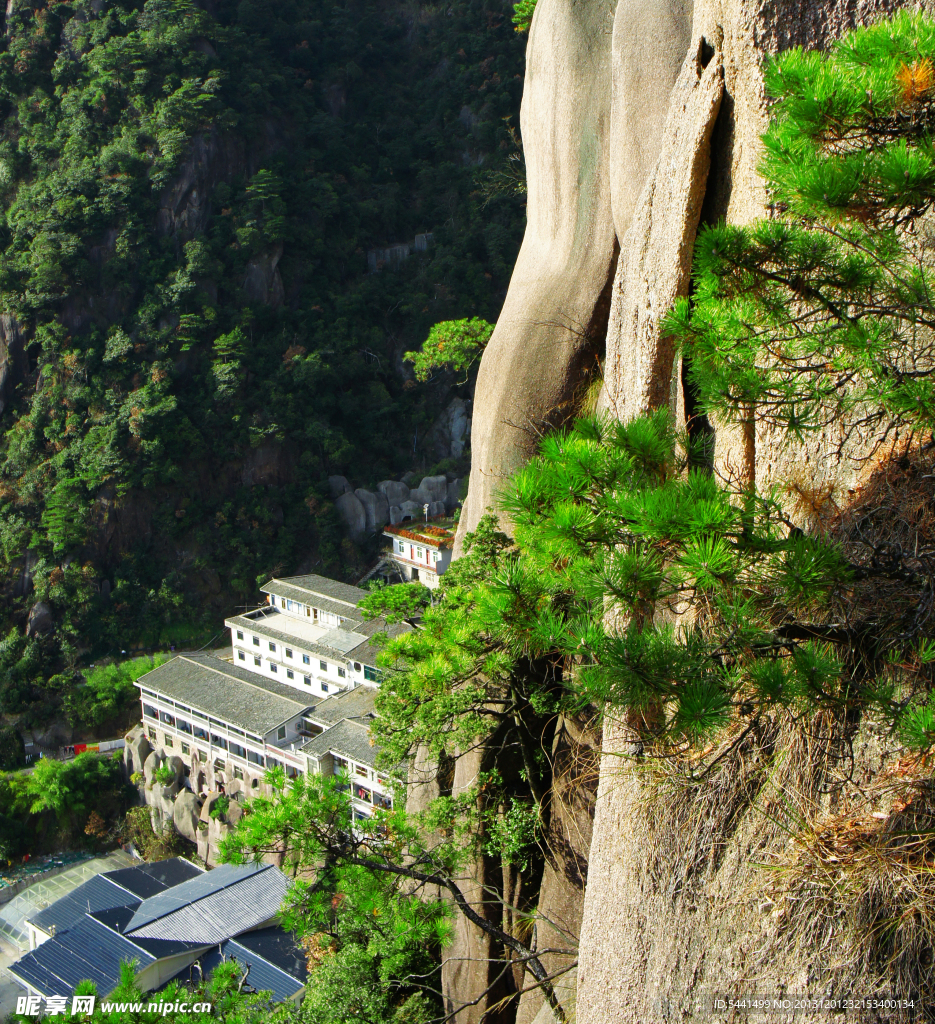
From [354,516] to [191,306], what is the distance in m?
8.30

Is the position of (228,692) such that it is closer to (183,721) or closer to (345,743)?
(183,721)

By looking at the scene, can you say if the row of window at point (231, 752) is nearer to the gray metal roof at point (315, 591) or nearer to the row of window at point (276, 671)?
the row of window at point (276, 671)

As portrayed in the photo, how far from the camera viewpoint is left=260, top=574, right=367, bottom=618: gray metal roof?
66.3ft

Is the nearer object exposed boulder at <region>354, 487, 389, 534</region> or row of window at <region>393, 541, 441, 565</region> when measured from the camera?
row of window at <region>393, 541, 441, 565</region>

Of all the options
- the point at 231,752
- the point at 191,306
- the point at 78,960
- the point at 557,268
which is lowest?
the point at 78,960

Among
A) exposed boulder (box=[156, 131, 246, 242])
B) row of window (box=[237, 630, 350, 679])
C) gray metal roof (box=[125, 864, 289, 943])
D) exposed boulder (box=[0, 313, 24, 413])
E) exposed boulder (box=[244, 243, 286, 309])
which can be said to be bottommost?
gray metal roof (box=[125, 864, 289, 943])

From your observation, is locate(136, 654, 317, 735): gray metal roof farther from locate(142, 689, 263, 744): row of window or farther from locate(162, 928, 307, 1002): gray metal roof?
locate(162, 928, 307, 1002): gray metal roof

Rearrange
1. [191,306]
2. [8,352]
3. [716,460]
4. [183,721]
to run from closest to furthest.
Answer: [716,460] < [183,721] < [8,352] < [191,306]

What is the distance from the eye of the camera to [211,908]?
533 inches

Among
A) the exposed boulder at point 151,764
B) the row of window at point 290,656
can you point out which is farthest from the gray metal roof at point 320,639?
the exposed boulder at point 151,764

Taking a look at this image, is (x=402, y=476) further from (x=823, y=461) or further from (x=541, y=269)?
(x=823, y=461)

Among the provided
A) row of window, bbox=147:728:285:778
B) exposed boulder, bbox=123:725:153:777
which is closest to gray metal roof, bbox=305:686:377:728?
row of window, bbox=147:728:285:778

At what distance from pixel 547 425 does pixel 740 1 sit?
10.2ft

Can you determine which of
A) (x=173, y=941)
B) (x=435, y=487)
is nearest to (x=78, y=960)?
(x=173, y=941)
